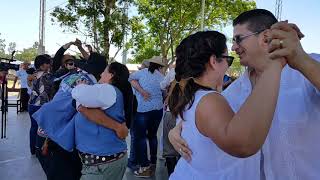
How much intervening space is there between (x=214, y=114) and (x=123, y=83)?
2131 millimetres

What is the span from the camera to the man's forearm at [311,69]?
1.30 meters

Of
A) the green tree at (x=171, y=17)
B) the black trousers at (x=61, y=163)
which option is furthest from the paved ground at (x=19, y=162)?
the green tree at (x=171, y=17)

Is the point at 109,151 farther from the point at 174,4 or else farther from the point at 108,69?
the point at 174,4

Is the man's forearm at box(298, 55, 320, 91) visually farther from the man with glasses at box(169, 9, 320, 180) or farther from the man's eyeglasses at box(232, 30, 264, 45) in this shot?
the man's eyeglasses at box(232, 30, 264, 45)

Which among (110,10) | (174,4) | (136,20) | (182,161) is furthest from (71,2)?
(182,161)

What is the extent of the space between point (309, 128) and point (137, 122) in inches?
204

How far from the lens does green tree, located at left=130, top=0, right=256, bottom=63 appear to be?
21.6 m

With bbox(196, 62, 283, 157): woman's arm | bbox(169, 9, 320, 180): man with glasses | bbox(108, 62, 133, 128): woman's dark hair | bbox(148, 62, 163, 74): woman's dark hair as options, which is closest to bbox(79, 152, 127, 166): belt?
bbox(108, 62, 133, 128): woman's dark hair

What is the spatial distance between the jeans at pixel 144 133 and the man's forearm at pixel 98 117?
3400mm

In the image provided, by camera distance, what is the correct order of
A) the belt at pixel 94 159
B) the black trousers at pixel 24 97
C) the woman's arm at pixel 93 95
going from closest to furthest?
the woman's arm at pixel 93 95 < the belt at pixel 94 159 < the black trousers at pixel 24 97

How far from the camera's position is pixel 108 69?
3.61 meters

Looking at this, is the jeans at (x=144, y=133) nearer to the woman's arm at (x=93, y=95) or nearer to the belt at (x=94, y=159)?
the belt at (x=94, y=159)

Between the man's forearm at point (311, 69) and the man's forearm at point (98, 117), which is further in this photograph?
the man's forearm at point (98, 117)

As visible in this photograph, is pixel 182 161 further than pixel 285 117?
Yes
